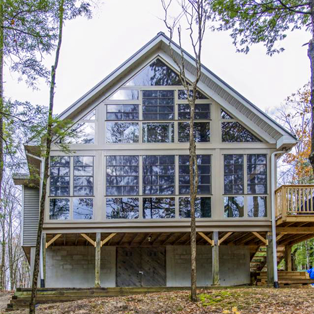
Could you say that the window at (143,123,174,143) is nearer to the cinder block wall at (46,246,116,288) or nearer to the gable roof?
the gable roof

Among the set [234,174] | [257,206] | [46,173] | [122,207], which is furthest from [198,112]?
[46,173]

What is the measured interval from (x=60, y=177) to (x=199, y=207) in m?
4.33

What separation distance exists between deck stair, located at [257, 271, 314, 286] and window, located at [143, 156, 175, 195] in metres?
4.72

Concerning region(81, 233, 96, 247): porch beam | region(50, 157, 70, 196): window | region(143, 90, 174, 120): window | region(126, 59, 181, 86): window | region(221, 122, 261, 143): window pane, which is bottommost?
region(81, 233, 96, 247): porch beam

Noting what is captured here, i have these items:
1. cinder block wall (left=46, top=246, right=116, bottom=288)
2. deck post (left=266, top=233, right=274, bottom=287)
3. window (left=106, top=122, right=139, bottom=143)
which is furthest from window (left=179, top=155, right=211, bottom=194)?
cinder block wall (left=46, top=246, right=116, bottom=288)

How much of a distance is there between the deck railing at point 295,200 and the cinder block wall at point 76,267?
6146 mm

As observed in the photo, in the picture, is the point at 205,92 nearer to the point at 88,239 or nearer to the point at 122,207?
the point at 122,207

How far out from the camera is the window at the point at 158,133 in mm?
14828

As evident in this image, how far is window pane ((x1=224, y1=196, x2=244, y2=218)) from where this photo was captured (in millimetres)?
14469

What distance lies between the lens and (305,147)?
23578 mm

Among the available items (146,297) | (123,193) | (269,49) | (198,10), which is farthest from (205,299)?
(198,10)

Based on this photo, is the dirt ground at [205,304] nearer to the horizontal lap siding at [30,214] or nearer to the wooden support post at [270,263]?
the wooden support post at [270,263]

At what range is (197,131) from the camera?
14898 millimetres

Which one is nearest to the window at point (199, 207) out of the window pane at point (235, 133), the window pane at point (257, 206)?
the window pane at point (257, 206)
